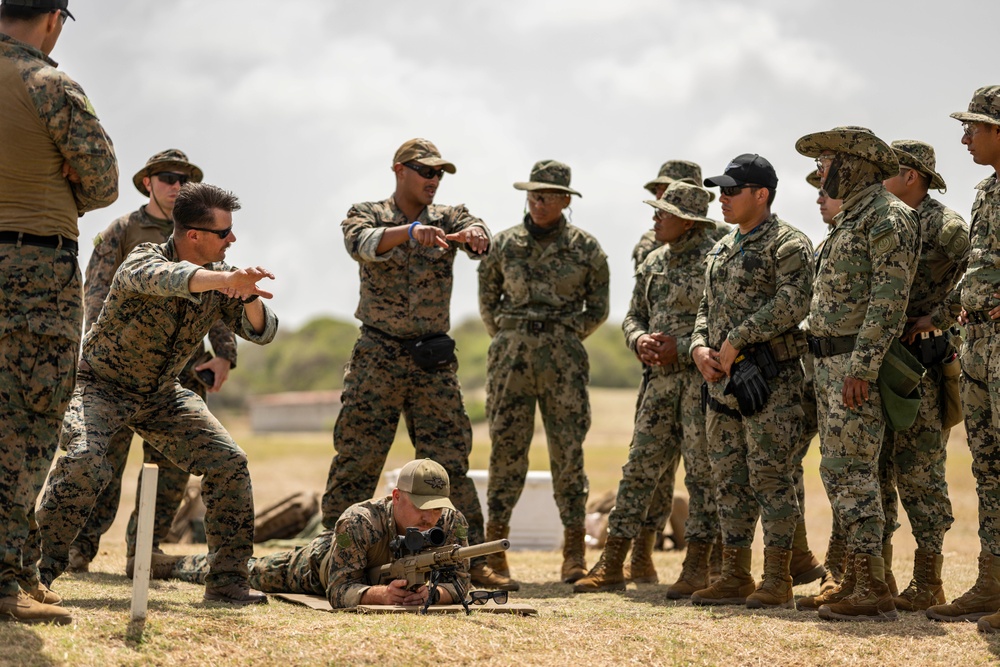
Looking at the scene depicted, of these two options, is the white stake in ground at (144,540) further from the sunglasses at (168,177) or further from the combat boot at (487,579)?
the sunglasses at (168,177)

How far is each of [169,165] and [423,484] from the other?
3.89 m

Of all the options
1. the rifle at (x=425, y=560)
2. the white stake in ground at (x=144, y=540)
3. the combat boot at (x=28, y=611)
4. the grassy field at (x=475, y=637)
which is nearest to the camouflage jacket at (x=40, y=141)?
the white stake in ground at (x=144, y=540)

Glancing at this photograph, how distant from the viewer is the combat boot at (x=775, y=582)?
7.55m

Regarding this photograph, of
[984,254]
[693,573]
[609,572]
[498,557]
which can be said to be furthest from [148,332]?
[984,254]

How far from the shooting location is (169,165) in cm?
934

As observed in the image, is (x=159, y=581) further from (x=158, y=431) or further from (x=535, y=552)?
Result: (x=535, y=552)

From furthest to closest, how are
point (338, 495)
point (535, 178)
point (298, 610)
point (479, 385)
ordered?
point (479, 385) → point (535, 178) → point (338, 495) → point (298, 610)

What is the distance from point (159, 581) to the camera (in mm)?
8352

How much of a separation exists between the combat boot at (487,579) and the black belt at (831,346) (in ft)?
9.78

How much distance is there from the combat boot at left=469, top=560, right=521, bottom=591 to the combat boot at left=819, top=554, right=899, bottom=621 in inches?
105

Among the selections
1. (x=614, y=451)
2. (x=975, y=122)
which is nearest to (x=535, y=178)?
(x=975, y=122)

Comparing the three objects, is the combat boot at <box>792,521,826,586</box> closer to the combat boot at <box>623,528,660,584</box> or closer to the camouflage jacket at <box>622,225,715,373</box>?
the combat boot at <box>623,528,660,584</box>

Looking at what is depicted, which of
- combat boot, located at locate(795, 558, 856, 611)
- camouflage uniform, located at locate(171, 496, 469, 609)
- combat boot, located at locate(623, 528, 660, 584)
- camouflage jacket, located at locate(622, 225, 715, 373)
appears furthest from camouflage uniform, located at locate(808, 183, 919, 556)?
combat boot, located at locate(623, 528, 660, 584)

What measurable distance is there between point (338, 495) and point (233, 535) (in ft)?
5.62
